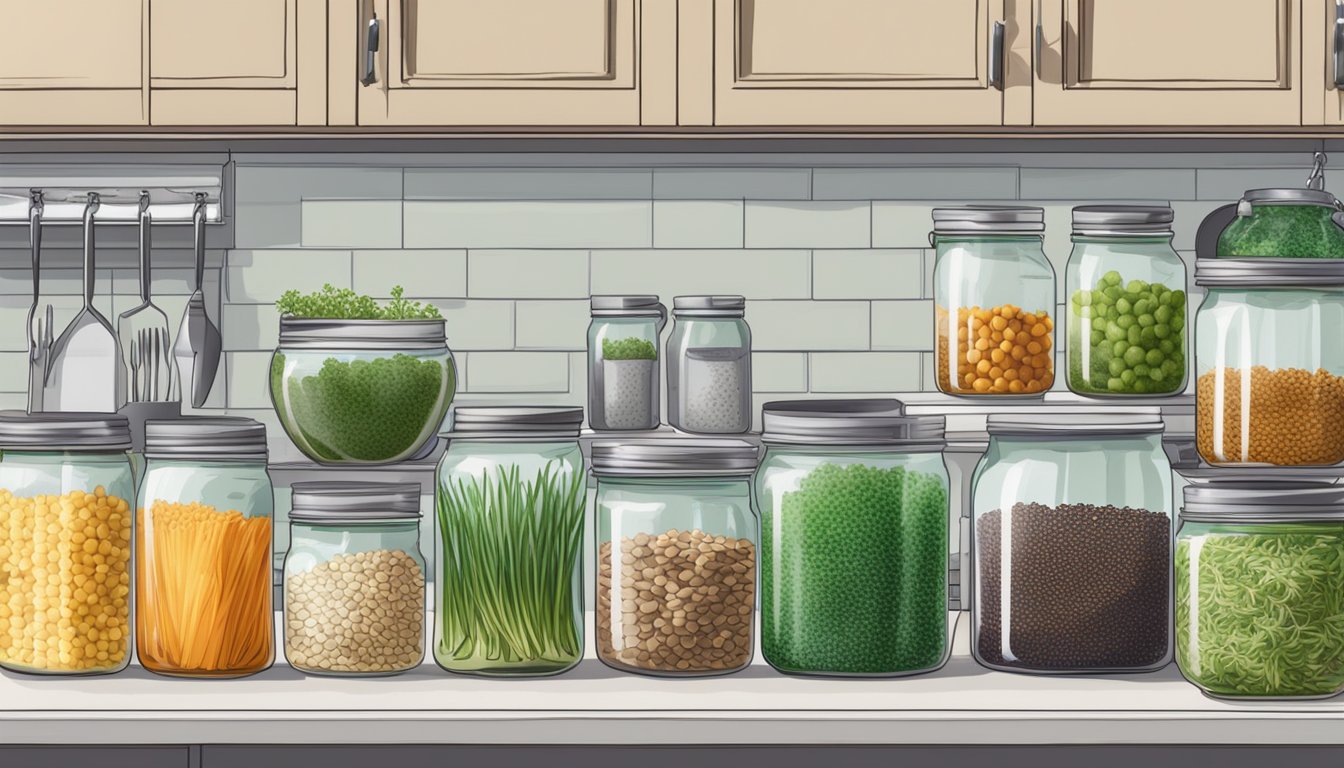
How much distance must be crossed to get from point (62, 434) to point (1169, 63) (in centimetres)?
163

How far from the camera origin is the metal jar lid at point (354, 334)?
4.23ft

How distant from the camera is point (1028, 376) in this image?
5.11 feet

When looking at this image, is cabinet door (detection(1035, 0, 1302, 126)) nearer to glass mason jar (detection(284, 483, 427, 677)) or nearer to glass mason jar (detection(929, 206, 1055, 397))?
glass mason jar (detection(929, 206, 1055, 397))

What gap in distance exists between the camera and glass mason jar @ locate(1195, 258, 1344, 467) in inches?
48.3

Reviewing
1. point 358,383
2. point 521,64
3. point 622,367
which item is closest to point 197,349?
point 521,64

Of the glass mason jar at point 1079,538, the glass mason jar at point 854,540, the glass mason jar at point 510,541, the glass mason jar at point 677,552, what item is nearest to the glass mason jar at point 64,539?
the glass mason jar at point 510,541

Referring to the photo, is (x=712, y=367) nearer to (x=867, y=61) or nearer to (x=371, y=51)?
(x=867, y=61)

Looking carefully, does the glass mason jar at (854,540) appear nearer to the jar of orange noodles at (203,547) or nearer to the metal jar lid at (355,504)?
the metal jar lid at (355,504)

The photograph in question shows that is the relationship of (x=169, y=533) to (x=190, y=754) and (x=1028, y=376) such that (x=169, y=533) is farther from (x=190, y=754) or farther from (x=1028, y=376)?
(x=1028, y=376)

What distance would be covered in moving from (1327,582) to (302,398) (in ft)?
2.94

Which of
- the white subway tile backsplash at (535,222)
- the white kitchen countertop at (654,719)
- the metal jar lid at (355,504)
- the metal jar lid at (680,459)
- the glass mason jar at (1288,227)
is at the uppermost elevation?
the white subway tile backsplash at (535,222)

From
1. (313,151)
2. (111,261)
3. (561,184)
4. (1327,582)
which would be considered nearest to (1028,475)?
(1327,582)

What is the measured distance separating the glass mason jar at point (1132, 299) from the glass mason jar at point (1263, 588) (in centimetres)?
40

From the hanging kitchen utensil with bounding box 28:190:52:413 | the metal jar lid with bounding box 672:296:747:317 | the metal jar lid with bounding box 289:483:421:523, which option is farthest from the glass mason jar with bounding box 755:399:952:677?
the hanging kitchen utensil with bounding box 28:190:52:413
